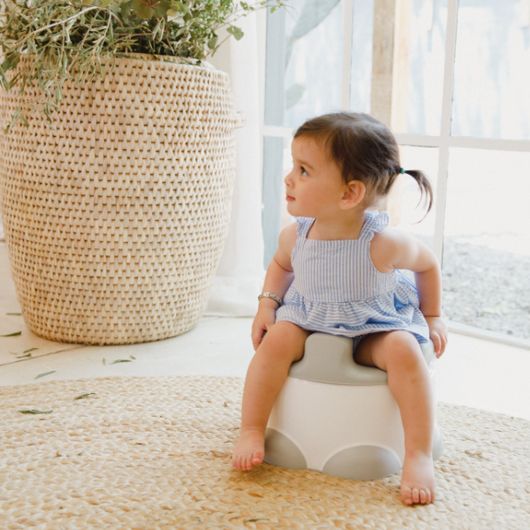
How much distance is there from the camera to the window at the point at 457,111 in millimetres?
1613

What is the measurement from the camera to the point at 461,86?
1671 millimetres

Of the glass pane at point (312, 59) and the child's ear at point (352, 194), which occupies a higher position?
the glass pane at point (312, 59)

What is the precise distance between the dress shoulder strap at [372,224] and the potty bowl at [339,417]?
176 mm

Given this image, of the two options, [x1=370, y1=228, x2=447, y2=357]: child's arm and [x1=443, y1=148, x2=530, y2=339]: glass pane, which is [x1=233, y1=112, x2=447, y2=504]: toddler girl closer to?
[x1=370, y1=228, x2=447, y2=357]: child's arm

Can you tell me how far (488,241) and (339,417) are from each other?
997 mm

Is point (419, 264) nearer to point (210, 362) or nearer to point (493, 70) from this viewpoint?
point (210, 362)

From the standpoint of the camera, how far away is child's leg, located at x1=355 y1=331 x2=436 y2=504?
0.89 meters

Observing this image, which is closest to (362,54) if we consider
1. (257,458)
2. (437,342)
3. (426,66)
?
(426,66)

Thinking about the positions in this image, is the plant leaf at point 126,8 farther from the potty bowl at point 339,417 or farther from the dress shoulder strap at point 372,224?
the potty bowl at point 339,417

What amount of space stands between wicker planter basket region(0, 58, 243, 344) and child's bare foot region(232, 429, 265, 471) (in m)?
0.63

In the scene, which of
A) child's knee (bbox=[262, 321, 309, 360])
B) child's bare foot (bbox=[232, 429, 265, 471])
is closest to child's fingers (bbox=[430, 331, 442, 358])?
child's knee (bbox=[262, 321, 309, 360])

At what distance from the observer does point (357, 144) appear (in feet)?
3.26

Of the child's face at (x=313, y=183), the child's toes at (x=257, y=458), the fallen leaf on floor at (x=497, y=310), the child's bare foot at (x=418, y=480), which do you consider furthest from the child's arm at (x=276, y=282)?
the fallen leaf on floor at (x=497, y=310)

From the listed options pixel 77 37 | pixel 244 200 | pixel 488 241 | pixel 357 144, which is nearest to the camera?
pixel 357 144
